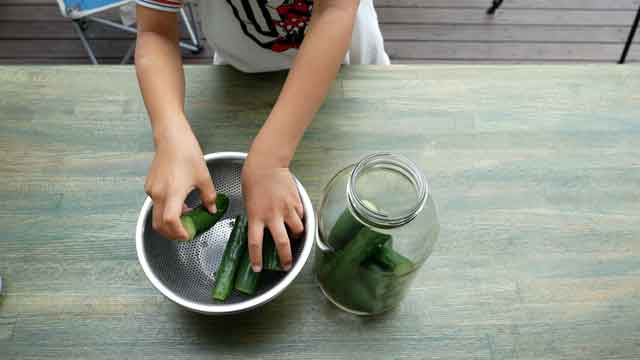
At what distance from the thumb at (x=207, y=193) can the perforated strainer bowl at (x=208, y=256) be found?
0.06 meters

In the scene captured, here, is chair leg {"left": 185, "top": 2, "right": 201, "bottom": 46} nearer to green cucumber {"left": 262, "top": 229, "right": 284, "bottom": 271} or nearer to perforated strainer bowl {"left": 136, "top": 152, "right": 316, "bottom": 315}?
perforated strainer bowl {"left": 136, "top": 152, "right": 316, "bottom": 315}

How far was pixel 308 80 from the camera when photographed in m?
0.70

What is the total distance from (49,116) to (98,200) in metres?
0.17

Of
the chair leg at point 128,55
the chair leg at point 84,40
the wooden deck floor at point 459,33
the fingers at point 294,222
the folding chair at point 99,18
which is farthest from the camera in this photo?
the wooden deck floor at point 459,33

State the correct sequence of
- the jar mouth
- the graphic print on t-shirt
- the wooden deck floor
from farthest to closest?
the wooden deck floor < the graphic print on t-shirt < the jar mouth

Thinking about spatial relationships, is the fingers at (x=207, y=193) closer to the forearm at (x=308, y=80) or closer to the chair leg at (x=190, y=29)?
the forearm at (x=308, y=80)

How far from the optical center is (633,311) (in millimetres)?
689

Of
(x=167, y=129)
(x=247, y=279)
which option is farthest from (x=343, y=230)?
(x=167, y=129)

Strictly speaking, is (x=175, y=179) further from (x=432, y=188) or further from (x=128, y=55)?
(x=128, y=55)

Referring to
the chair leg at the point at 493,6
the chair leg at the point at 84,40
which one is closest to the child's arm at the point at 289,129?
the chair leg at the point at 84,40

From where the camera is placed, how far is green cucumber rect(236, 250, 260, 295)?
0.61m

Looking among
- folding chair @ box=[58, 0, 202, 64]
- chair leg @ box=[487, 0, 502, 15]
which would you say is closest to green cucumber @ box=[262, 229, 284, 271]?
folding chair @ box=[58, 0, 202, 64]

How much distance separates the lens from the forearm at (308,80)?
0.68 metres

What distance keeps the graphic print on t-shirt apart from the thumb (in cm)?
35
